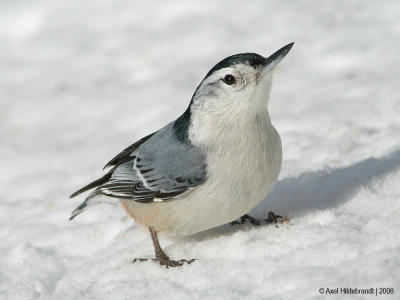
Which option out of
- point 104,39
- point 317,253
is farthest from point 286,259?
point 104,39

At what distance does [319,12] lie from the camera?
917 centimetres

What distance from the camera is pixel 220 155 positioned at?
4.38 meters

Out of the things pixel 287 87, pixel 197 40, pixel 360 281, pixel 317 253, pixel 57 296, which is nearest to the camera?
pixel 360 281

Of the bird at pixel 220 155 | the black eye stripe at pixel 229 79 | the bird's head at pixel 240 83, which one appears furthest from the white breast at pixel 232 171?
the black eye stripe at pixel 229 79

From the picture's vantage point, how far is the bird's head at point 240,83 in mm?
4270

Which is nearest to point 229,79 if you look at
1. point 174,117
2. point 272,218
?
point 272,218

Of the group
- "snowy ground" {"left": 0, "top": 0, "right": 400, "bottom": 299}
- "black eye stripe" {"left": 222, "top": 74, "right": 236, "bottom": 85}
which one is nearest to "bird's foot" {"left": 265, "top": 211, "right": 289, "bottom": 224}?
"snowy ground" {"left": 0, "top": 0, "right": 400, "bottom": 299}

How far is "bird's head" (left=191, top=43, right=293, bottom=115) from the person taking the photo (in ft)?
14.0

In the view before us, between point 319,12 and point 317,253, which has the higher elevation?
point 319,12

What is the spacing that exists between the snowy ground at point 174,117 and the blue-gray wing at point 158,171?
1.67 feet

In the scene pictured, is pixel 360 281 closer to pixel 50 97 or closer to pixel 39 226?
pixel 39 226

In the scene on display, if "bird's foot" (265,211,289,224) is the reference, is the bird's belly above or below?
above

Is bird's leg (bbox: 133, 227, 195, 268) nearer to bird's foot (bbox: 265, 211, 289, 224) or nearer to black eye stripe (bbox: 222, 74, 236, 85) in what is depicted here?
bird's foot (bbox: 265, 211, 289, 224)

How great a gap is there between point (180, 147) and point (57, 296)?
4.33 feet
